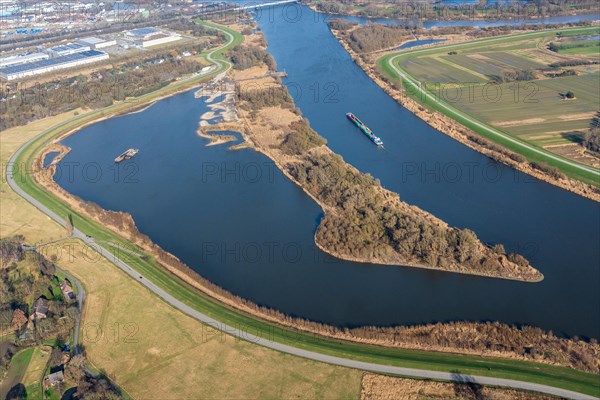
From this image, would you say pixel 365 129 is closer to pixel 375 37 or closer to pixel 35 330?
pixel 35 330

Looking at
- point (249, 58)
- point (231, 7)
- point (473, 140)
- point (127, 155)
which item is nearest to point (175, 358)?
point (127, 155)

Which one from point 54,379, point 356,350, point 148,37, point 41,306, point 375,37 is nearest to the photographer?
point 54,379

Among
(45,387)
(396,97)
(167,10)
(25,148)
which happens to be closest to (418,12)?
(396,97)

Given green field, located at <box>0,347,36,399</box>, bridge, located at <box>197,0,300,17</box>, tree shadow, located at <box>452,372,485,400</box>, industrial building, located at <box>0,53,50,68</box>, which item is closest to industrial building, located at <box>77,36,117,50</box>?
industrial building, located at <box>0,53,50,68</box>

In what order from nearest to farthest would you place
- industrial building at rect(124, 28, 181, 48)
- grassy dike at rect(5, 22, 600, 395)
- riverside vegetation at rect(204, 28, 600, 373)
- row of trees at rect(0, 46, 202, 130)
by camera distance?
grassy dike at rect(5, 22, 600, 395), riverside vegetation at rect(204, 28, 600, 373), row of trees at rect(0, 46, 202, 130), industrial building at rect(124, 28, 181, 48)

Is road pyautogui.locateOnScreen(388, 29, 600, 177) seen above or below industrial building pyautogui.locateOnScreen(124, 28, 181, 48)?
below

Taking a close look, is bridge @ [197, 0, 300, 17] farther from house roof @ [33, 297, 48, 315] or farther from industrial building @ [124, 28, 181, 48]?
house roof @ [33, 297, 48, 315]
